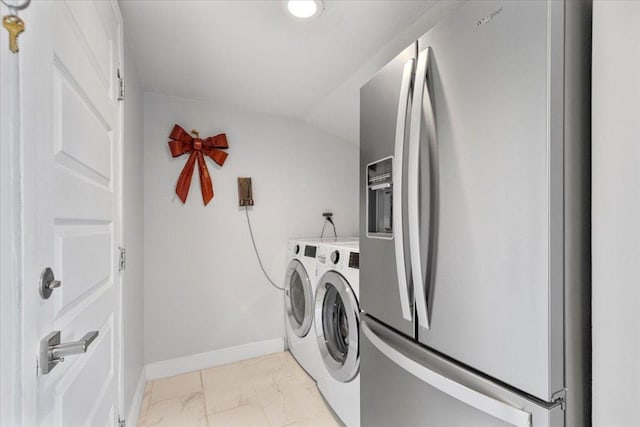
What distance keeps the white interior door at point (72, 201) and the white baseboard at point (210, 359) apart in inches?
43.6

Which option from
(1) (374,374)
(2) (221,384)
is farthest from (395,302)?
(2) (221,384)

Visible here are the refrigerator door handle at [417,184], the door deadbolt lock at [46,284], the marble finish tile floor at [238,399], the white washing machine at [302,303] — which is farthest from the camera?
the white washing machine at [302,303]

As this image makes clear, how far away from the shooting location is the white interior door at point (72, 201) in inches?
21.9

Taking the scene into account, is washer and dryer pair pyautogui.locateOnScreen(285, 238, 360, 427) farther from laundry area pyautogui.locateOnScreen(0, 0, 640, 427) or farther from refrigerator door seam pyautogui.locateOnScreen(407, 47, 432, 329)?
refrigerator door seam pyautogui.locateOnScreen(407, 47, 432, 329)

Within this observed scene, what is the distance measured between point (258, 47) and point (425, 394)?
1.90 meters

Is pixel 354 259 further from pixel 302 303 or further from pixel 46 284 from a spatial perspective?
pixel 46 284

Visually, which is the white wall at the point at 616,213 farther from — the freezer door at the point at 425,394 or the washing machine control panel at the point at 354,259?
the washing machine control panel at the point at 354,259

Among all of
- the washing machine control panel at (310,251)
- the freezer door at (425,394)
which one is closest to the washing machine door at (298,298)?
the washing machine control panel at (310,251)

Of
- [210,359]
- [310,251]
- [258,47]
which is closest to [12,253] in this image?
[258,47]

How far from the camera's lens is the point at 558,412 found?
2.09ft

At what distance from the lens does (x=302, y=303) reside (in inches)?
95.4

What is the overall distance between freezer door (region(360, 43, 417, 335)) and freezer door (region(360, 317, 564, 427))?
3.6 inches

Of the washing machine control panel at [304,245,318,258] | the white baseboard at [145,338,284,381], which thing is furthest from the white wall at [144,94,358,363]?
the washing machine control panel at [304,245,318,258]

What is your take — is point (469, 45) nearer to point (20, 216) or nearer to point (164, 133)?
point (20, 216)
